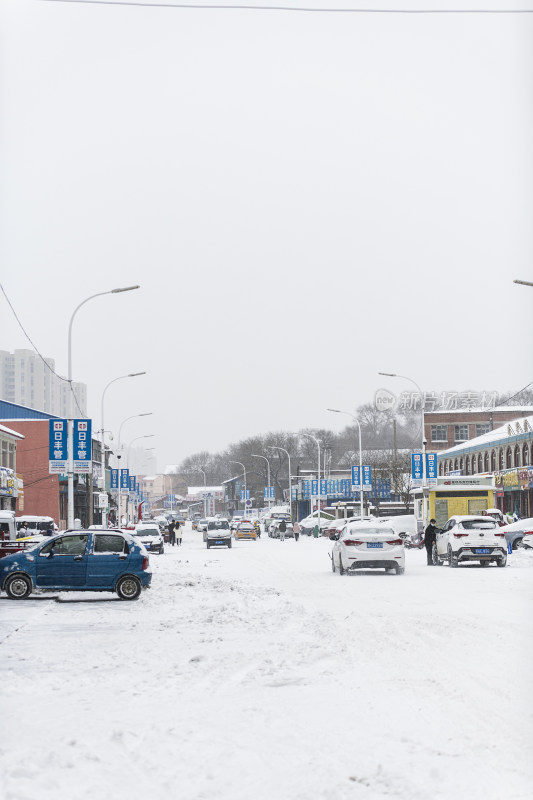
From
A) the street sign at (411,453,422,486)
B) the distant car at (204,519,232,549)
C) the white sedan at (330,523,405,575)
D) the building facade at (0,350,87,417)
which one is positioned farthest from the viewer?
the distant car at (204,519,232,549)

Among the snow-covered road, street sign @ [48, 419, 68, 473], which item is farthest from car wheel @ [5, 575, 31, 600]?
street sign @ [48, 419, 68, 473]

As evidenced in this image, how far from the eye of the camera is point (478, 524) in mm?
30719

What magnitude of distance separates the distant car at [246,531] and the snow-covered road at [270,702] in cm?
6211

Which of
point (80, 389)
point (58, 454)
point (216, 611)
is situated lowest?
point (216, 611)

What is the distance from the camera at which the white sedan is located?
90.3ft

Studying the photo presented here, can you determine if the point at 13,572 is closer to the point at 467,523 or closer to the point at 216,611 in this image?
the point at 216,611

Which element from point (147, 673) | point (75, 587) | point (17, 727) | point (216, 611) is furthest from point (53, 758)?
point (75, 587)

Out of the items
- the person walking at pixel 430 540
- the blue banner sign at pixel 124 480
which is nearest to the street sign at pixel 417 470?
the person walking at pixel 430 540

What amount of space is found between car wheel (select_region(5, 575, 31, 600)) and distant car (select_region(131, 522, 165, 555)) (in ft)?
89.9

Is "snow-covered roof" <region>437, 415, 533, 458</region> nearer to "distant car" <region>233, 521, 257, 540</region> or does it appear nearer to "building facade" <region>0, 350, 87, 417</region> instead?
"distant car" <region>233, 521, 257, 540</region>

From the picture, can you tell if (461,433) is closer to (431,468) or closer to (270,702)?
(431,468)

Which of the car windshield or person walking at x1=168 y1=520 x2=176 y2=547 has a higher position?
the car windshield

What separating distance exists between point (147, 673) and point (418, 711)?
11.1 feet

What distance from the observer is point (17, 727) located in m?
8.03
